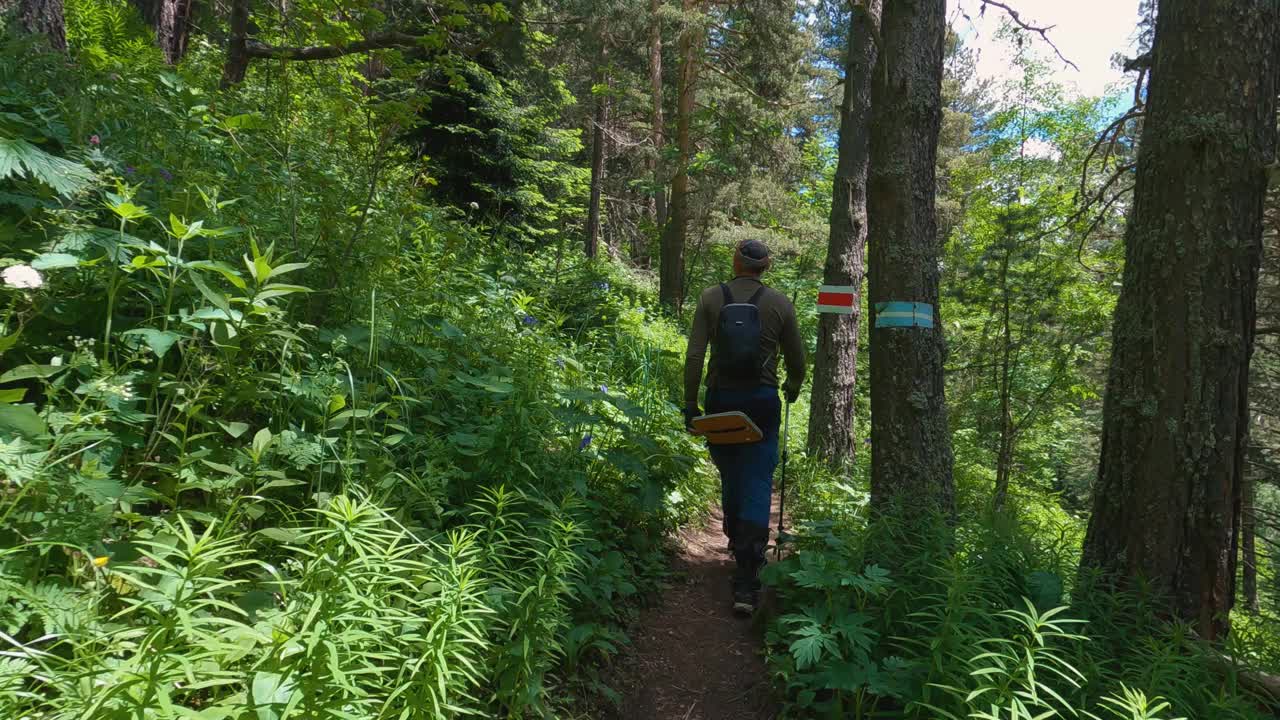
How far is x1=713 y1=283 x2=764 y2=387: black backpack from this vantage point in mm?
3801

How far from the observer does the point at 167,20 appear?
6.45m

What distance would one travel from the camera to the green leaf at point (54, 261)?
2.08 meters

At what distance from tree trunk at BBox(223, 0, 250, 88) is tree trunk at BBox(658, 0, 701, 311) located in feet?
26.8

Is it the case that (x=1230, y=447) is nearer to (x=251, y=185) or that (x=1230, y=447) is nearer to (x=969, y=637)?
(x=969, y=637)

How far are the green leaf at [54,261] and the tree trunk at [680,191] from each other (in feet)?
36.8

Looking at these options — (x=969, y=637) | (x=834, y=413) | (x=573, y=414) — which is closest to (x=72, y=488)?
(x=573, y=414)

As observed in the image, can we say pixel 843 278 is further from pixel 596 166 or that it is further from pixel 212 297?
pixel 596 166

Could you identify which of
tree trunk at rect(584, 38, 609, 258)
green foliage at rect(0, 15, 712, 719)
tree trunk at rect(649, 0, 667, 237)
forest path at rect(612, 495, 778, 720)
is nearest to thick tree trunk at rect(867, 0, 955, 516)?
forest path at rect(612, 495, 778, 720)

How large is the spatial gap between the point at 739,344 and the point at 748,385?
284mm

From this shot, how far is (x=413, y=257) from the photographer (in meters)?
5.11

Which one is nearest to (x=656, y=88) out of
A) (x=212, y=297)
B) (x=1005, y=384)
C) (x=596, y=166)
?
(x=596, y=166)

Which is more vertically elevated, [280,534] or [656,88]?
[656,88]

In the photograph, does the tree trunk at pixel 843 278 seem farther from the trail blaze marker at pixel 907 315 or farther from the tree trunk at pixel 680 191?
the tree trunk at pixel 680 191

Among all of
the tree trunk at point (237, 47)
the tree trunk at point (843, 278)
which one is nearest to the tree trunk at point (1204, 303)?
the tree trunk at point (843, 278)
